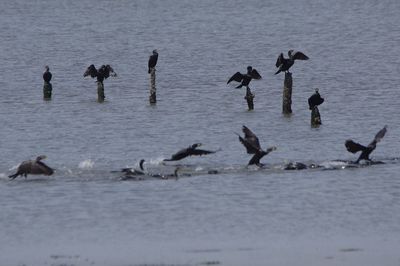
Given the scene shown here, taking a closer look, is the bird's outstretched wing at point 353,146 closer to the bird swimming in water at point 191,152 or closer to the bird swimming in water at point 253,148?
the bird swimming in water at point 253,148

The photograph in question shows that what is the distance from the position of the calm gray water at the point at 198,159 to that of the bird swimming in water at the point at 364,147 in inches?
18.8

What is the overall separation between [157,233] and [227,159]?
8.22 metres

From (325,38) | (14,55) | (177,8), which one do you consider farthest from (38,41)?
(177,8)

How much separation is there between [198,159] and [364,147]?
4.07 meters

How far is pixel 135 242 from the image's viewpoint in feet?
77.6

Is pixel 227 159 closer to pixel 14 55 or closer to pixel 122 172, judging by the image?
pixel 122 172

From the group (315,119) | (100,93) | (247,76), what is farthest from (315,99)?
(100,93)

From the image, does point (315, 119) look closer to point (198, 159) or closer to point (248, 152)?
point (198, 159)

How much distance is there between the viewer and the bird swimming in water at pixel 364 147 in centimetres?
2967

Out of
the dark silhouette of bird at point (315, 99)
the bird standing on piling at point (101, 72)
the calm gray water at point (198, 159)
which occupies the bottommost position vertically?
the calm gray water at point (198, 159)

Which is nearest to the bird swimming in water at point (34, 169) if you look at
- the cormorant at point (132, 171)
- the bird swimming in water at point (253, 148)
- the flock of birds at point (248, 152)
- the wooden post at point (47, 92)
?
the flock of birds at point (248, 152)

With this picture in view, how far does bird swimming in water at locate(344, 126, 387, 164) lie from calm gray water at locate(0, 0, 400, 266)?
48 cm

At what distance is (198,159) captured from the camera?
3234 cm

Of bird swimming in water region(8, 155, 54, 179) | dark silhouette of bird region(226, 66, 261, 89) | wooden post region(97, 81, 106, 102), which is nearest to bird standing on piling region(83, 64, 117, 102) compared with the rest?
wooden post region(97, 81, 106, 102)
